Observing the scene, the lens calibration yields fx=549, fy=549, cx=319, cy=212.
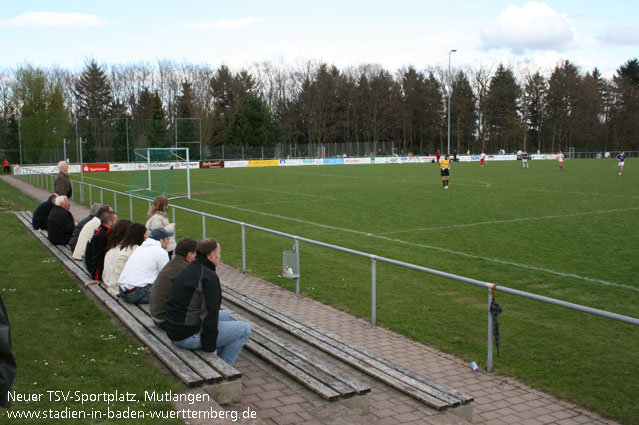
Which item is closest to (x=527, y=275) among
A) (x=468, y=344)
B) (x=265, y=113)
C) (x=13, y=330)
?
(x=468, y=344)

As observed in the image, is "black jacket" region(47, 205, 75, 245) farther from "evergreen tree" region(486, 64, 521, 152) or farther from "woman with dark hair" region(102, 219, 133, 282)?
"evergreen tree" region(486, 64, 521, 152)

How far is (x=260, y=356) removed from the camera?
17.7 ft

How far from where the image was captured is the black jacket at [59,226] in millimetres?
10891

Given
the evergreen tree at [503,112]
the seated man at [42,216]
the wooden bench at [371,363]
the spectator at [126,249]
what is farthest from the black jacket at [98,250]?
the evergreen tree at [503,112]

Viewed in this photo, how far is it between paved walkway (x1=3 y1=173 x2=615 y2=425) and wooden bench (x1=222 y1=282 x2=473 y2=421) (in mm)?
83

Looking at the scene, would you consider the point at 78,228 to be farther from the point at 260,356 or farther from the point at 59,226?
the point at 260,356

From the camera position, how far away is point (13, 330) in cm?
605

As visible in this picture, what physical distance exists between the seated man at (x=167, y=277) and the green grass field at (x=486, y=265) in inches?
116

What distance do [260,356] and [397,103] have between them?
85.9 m

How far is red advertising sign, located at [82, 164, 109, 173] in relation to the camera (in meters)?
48.2

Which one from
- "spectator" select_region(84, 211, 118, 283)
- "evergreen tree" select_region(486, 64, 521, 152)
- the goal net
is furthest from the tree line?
"spectator" select_region(84, 211, 118, 283)

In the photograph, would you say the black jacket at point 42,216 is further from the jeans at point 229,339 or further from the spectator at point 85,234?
the jeans at point 229,339

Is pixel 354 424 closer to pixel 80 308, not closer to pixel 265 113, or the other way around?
pixel 80 308

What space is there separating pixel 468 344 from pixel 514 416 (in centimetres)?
181
